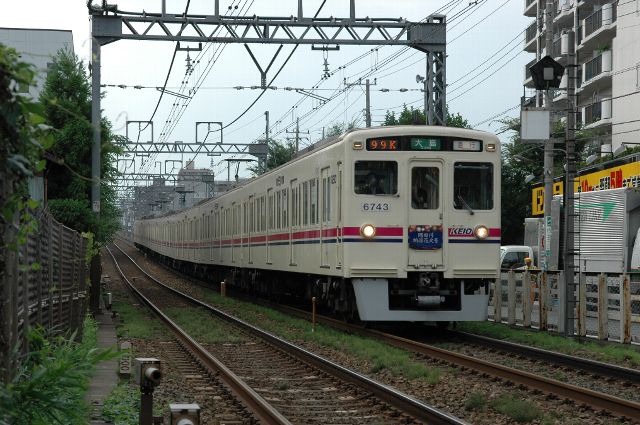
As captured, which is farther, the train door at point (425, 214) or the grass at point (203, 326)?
the grass at point (203, 326)

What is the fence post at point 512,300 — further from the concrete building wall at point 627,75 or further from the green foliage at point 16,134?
the concrete building wall at point 627,75

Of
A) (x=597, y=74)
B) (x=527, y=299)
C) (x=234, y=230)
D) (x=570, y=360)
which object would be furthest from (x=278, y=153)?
(x=570, y=360)

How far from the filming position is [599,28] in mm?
49281

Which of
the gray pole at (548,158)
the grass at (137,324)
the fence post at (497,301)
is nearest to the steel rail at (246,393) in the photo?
the grass at (137,324)

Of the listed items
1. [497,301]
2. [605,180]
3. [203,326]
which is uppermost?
[605,180]

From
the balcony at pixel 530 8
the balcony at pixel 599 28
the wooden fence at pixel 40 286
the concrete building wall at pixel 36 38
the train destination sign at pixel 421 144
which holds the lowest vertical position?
the wooden fence at pixel 40 286

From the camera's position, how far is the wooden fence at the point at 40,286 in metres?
4.08

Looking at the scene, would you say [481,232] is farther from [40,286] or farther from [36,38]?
[36,38]

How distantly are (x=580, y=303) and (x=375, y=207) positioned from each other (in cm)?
365

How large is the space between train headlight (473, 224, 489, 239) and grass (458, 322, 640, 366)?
5.58 ft

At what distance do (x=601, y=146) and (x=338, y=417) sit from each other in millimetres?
41502

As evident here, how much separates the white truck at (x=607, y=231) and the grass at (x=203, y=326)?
324 inches

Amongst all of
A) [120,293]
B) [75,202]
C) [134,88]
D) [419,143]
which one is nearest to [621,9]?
[134,88]

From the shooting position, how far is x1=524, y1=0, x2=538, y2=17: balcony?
59.8m
